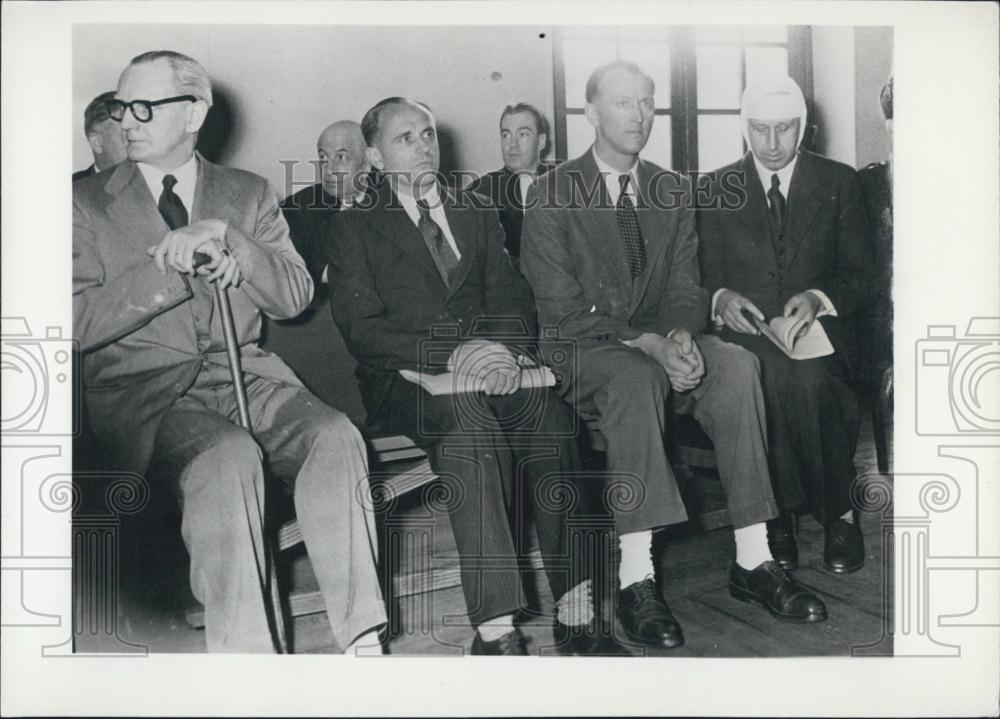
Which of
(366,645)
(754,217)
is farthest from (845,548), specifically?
(366,645)

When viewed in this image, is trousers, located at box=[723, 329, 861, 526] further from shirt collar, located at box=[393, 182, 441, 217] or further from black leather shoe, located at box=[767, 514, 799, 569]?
shirt collar, located at box=[393, 182, 441, 217]

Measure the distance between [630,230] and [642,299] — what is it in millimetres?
209

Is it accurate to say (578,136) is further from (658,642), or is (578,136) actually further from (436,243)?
(658,642)

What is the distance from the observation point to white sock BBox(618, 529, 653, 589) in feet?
8.82

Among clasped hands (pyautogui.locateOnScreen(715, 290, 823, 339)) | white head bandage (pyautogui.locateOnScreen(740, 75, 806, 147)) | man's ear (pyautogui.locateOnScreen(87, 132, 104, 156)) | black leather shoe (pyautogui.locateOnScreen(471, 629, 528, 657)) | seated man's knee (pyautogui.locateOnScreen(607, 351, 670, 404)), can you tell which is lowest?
black leather shoe (pyautogui.locateOnScreen(471, 629, 528, 657))

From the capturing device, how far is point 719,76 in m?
2.77

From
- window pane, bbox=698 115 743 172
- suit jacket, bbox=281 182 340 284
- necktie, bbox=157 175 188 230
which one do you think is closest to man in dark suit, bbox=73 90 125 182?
necktie, bbox=157 175 188 230

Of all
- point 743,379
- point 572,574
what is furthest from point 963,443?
point 572,574

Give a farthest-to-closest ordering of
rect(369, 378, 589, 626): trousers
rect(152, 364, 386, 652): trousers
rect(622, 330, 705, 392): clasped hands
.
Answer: rect(622, 330, 705, 392): clasped hands → rect(369, 378, 589, 626): trousers → rect(152, 364, 386, 652): trousers

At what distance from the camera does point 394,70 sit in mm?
2719

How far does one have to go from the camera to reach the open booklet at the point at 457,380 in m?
2.67

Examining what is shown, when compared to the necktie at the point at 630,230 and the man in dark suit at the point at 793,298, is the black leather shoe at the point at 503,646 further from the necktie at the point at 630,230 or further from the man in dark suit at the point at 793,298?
the necktie at the point at 630,230

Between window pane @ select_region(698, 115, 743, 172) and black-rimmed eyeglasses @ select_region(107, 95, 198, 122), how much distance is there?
1.49 m

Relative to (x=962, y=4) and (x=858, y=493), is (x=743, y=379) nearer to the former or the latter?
(x=858, y=493)
